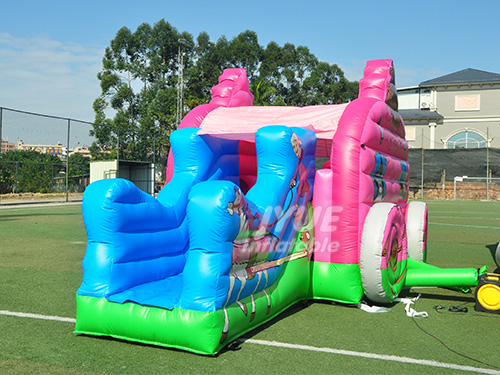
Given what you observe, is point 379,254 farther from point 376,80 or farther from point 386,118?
point 376,80

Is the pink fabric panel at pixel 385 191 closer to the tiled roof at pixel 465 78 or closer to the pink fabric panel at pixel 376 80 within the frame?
the pink fabric panel at pixel 376 80

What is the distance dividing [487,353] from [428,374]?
719 mm

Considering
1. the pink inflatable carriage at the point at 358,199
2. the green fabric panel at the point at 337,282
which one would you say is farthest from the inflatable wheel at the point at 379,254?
the green fabric panel at the point at 337,282

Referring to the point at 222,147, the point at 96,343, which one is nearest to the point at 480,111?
the point at 222,147

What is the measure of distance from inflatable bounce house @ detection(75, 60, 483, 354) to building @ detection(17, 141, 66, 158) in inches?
630

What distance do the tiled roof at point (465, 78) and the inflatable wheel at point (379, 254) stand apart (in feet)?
123

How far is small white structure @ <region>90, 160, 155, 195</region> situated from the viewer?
69.3 feet

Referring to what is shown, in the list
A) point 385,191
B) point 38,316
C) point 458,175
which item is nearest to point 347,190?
point 385,191

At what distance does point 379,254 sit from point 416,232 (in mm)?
1749

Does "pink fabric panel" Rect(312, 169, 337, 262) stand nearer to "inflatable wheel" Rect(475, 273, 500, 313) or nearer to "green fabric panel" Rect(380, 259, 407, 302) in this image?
"green fabric panel" Rect(380, 259, 407, 302)

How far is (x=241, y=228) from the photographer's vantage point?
359 centimetres

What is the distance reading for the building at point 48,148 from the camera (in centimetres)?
2050

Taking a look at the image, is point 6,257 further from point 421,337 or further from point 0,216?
point 0,216

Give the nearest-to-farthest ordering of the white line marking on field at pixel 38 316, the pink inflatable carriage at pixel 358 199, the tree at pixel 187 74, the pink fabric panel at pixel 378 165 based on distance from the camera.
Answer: the white line marking on field at pixel 38 316 → the pink inflatable carriage at pixel 358 199 → the pink fabric panel at pixel 378 165 → the tree at pixel 187 74
